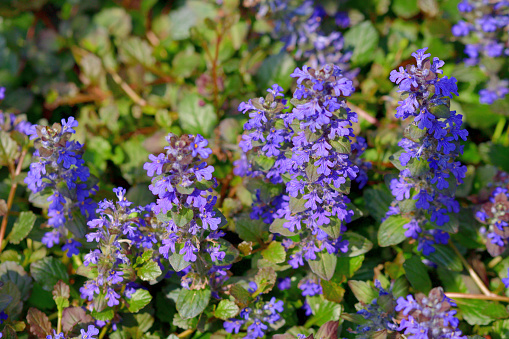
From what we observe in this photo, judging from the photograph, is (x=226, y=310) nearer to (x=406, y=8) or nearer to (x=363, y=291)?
(x=363, y=291)

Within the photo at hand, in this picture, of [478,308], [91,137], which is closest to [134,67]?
[91,137]

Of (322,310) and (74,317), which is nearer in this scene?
(74,317)

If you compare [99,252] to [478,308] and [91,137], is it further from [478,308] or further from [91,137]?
[478,308]

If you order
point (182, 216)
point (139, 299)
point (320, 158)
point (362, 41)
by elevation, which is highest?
point (362, 41)

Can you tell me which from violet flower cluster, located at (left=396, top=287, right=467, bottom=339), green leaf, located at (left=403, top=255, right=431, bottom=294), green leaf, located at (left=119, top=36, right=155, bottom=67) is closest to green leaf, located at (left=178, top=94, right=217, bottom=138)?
green leaf, located at (left=119, top=36, right=155, bottom=67)

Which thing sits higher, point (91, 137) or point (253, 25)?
point (253, 25)

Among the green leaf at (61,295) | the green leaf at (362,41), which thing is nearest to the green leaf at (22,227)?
the green leaf at (61,295)

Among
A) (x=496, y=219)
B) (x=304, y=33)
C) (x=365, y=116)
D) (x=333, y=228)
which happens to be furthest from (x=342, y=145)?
(x=304, y=33)
